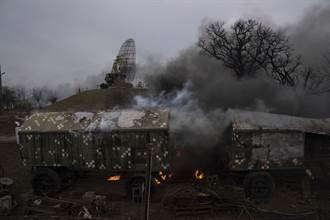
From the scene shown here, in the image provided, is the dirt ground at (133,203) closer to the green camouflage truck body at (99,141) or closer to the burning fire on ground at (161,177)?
the burning fire on ground at (161,177)

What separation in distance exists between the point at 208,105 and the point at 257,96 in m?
3.58

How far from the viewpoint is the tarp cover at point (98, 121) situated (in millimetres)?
13750

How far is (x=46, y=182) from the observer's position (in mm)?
14211

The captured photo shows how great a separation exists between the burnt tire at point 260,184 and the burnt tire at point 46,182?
324 inches

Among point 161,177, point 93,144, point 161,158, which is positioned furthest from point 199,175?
point 93,144

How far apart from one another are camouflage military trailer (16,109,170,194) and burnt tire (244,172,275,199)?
139 inches

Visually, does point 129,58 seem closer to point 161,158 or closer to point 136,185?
point 161,158

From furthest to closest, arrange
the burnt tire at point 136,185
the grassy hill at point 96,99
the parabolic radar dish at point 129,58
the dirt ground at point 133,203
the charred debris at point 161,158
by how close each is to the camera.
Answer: the parabolic radar dish at point 129,58 < the grassy hill at point 96,99 < the burnt tire at point 136,185 < the charred debris at point 161,158 < the dirt ground at point 133,203

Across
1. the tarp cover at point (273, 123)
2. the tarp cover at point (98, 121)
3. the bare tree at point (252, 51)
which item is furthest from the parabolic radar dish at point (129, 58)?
the tarp cover at point (273, 123)

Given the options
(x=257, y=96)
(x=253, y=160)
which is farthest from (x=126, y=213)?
(x=257, y=96)

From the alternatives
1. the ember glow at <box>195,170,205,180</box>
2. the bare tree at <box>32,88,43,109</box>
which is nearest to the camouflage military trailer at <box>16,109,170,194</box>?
the ember glow at <box>195,170,205,180</box>

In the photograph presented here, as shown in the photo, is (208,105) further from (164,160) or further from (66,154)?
(66,154)

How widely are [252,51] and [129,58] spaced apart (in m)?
15.3

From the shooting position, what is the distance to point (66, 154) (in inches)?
550
